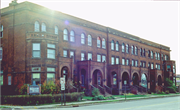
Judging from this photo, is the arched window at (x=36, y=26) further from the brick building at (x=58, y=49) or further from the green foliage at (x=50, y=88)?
the green foliage at (x=50, y=88)

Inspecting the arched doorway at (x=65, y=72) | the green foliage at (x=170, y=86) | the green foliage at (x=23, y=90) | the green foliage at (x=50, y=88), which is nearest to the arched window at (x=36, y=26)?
the arched doorway at (x=65, y=72)

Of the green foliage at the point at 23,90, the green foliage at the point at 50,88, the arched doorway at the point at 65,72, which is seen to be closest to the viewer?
the green foliage at the point at 23,90

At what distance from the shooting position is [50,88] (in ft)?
95.3

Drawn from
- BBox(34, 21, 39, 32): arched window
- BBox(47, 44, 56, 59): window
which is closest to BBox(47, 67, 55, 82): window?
BBox(47, 44, 56, 59): window

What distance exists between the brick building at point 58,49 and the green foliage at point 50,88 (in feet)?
6.26

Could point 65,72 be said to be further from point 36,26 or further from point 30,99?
point 30,99

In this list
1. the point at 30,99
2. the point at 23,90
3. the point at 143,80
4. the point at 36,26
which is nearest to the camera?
Result: the point at 30,99

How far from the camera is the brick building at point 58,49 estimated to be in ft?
104

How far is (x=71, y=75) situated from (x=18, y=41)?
360 inches

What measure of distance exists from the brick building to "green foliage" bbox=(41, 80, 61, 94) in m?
1.91

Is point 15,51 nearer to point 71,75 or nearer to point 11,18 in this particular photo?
point 11,18

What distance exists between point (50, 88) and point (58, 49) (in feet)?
30.2

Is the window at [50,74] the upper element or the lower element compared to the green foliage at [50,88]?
upper

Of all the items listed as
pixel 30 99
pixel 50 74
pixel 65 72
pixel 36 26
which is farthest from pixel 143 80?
pixel 30 99
